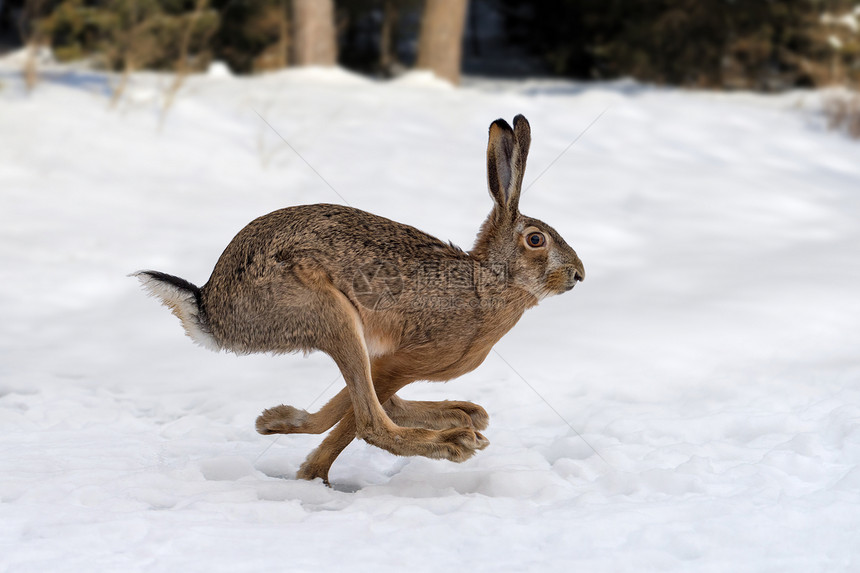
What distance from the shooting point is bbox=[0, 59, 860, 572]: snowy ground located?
331 centimetres

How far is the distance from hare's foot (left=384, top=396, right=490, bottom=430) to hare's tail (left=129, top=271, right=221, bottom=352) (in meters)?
0.80

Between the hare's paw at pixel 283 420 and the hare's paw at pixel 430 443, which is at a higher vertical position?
the hare's paw at pixel 430 443

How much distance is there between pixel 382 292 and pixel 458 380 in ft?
6.67

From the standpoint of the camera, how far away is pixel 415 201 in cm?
921

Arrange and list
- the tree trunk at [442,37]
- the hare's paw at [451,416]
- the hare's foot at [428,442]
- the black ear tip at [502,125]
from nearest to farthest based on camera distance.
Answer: the black ear tip at [502,125] → the hare's foot at [428,442] → the hare's paw at [451,416] → the tree trunk at [442,37]

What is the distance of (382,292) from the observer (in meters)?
3.65

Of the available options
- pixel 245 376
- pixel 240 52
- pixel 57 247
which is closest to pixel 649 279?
pixel 245 376

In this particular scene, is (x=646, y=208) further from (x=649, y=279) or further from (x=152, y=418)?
(x=152, y=418)

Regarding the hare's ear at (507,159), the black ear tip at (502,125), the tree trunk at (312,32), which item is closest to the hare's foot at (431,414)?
the hare's ear at (507,159)

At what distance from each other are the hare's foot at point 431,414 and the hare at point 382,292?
0.25 metres

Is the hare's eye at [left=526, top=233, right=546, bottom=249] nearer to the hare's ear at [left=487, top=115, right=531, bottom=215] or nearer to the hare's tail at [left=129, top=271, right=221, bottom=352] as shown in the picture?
the hare's ear at [left=487, top=115, right=531, bottom=215]

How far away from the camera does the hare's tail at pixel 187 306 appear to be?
372 centimetres

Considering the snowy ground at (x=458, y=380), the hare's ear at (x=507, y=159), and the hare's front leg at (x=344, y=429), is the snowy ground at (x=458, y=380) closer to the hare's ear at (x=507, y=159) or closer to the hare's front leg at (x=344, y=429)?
the hare's front leg at (x=344, y=429)

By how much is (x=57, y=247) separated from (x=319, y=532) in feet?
17.6
